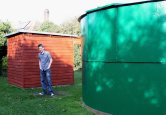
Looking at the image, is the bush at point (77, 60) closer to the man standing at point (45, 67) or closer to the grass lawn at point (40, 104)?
the grass lawn at point (40, 104)

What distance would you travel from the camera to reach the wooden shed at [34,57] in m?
12.5

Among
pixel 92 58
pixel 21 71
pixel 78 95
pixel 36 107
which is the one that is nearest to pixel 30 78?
pixel 21 71

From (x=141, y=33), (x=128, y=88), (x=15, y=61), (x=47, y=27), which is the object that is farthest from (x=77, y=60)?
(x=141, y=33)

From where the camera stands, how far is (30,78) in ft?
41.3

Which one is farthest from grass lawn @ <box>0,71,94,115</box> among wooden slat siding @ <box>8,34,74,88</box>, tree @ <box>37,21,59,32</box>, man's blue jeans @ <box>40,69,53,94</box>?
tree @ <box>37,21,59,32</box>

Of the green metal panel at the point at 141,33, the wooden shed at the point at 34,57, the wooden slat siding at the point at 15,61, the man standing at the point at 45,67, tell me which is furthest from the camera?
the wooden slat siding at the point at 15,61

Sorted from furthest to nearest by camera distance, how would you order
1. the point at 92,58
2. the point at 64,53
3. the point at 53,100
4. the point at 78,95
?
the point at 64,53 → the point at 78,95 → the point at 53,100 → the point at 92,58

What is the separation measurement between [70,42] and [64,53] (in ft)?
1.83

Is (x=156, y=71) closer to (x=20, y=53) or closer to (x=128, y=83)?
(x=128, y=83)

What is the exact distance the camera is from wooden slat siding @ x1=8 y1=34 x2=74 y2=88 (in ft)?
40.9

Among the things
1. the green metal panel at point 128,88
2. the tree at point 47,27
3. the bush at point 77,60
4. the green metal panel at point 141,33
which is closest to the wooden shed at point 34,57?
the green metal panel at point 128,88

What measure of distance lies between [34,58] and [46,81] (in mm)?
2142

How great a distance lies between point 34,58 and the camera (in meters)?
12.7

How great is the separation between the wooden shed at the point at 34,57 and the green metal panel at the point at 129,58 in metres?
5.41
